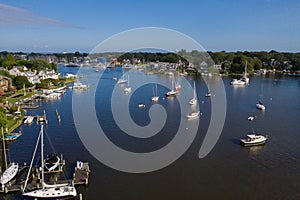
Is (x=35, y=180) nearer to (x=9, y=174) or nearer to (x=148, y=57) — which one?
(x=9, y=174)

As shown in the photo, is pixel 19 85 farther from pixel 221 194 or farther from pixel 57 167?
pixel 221 194

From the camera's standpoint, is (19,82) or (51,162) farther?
(19,82)

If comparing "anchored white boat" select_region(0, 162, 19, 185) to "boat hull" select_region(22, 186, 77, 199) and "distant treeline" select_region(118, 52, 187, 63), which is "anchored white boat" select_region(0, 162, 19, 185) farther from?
"distant treeline" select_region(118, 52, 187, 63)

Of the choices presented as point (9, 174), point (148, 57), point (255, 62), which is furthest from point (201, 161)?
point (148, 57)

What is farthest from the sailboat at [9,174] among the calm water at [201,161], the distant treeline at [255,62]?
the distant treeline at [255,62]

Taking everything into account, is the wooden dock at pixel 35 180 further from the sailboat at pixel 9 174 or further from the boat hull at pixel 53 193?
→ the boat hull at pixel 53 193

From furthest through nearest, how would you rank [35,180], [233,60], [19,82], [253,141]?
1. [233,60]
2. [19,82]
3. [253,141]
4. [35,180]

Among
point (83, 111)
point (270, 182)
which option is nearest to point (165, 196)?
point (270, 182)

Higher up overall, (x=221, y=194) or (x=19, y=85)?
(x=19, y=85)
